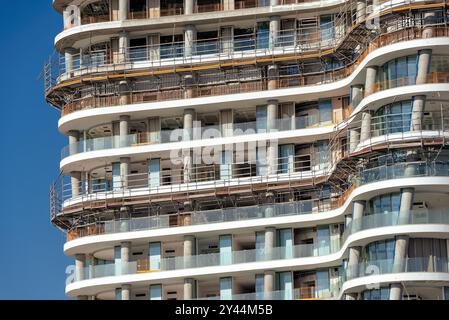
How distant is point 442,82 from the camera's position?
101m

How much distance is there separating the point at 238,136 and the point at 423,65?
57.8 feet

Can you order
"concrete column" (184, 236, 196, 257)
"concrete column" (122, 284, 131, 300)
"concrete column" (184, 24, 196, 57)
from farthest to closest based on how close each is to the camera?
1. "concrete column" (184, 24, 196, 57)
2. "concrete column" (184, 236, 196, 257)
3. "concrete column" (122, 284, 131, 300)

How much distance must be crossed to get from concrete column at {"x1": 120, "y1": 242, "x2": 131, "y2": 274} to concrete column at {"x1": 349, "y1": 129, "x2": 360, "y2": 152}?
65.2 feet

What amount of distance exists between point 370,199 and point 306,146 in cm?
1165

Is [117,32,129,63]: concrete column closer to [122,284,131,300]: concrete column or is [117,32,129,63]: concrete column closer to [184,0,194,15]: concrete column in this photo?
Result: [184,0,194,15]: concrete column

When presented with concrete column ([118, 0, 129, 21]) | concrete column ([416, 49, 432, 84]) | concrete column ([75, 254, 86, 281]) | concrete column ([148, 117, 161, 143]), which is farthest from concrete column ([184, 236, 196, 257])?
concrete column ([416, 49, 432, 84])

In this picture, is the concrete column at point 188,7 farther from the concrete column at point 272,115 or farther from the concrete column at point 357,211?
the concrete column at point 357,211

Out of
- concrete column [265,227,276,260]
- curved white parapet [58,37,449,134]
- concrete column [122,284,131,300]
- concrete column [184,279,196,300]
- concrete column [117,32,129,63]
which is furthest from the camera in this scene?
concrete column [117,32,129,63]

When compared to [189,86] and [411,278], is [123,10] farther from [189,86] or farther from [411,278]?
[411,278]

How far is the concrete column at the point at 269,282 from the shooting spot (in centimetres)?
10794

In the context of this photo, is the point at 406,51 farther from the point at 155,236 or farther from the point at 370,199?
the point at 155,236

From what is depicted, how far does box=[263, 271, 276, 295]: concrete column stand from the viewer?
107938mm

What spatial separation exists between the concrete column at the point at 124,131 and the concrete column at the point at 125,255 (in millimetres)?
8037
